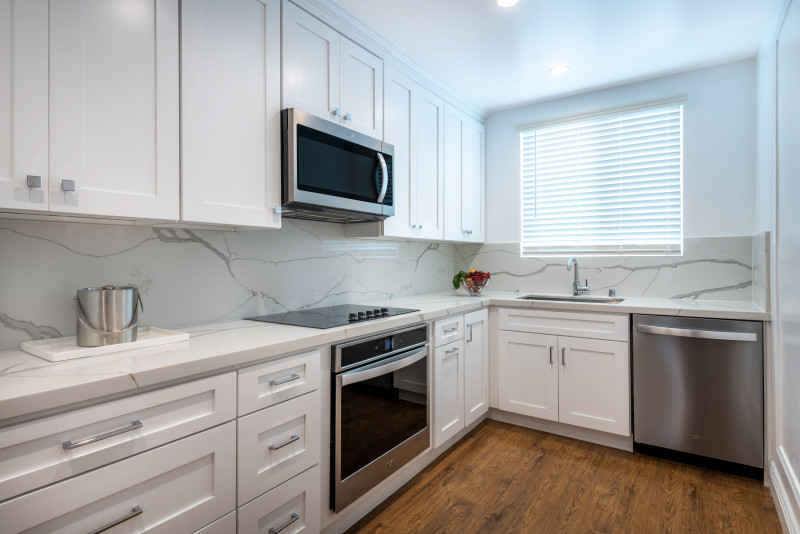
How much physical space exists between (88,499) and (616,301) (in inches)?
116

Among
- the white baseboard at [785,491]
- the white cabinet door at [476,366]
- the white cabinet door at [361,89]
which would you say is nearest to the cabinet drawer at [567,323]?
the white cabinet door at [476,366]

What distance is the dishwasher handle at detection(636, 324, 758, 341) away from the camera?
7.41 feet

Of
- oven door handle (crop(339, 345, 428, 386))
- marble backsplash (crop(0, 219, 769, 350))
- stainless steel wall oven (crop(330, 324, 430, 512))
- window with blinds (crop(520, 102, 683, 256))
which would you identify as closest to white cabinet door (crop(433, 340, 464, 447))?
stainless steel wall oven (crop(330, 324, 430, 512))

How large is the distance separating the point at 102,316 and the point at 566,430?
2.75 metres

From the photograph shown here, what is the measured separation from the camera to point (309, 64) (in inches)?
76.0

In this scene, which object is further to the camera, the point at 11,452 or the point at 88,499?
the point at 88,499

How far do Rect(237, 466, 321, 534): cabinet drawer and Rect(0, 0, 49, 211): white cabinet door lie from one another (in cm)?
112

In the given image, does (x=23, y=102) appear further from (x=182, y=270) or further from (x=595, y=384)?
(x=595, y=384)

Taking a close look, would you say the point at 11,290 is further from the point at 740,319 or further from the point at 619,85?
the point at 619,85

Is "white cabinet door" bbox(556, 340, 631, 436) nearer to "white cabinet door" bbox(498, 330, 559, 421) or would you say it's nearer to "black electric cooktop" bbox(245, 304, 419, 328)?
"white cabinet door" bbox(498, 330, 559, 421)

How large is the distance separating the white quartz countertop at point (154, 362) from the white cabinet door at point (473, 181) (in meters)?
Result: 1.37

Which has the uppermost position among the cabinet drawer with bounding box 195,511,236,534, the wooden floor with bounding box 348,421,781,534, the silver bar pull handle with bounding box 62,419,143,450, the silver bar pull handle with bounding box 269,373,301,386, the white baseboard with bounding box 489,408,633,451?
the silver bar pull handle with bounding box 269,373,301,386

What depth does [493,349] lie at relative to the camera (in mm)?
3086

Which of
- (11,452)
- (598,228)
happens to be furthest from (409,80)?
(11,452)
